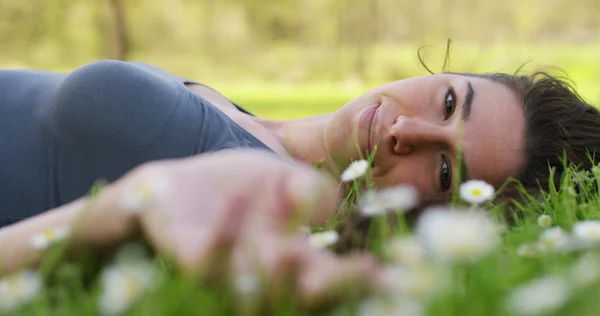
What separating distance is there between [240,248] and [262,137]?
153 centimetres

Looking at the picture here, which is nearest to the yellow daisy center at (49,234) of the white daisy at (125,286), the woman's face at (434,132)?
the white daisy at (125,286)

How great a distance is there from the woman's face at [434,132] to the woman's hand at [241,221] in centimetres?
122

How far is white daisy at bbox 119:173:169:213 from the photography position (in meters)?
0.97

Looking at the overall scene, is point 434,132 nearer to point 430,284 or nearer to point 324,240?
point 324,240

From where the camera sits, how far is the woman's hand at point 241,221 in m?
0.89

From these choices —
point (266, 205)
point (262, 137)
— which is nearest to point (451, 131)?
point (262, 137)

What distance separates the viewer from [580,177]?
1.96 meters

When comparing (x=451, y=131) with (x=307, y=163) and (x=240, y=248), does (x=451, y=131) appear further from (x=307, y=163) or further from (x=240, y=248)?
(x=240, y=248)

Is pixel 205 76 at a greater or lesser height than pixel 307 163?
lesser

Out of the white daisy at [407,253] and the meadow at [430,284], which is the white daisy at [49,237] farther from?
the white daisy at [407,253]

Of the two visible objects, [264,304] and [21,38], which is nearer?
[264,304]

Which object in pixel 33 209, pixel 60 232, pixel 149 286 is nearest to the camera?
pixel 149 286

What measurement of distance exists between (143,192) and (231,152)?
0.56 ft

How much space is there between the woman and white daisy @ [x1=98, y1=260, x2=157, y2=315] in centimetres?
6
